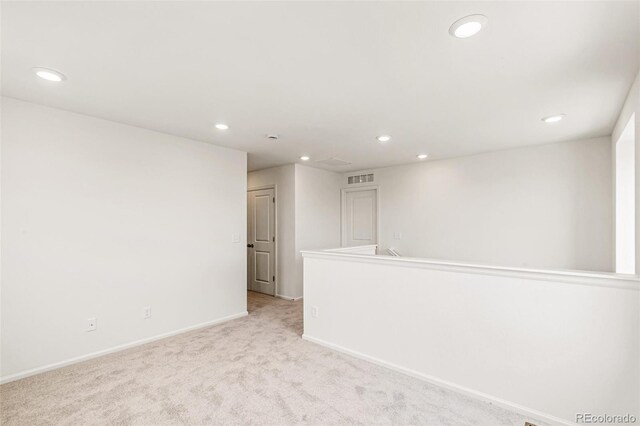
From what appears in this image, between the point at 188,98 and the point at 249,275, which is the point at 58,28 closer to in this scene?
the point at 188,98

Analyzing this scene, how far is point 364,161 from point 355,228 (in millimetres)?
1600

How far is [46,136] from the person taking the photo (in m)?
2.73

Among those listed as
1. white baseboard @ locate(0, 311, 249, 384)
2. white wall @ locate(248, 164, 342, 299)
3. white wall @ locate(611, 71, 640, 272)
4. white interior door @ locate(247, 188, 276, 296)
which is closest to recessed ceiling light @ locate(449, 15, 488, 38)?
white wall @ locate(611, 71, 640, 272)

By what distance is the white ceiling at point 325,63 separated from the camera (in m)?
1.49

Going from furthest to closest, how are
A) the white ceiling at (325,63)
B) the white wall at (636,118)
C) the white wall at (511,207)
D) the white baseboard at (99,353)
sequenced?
the white wall at (511,207) < the white baseboard at (99,353) < the white wall at (636,118) < the white ceiling at (325,63)

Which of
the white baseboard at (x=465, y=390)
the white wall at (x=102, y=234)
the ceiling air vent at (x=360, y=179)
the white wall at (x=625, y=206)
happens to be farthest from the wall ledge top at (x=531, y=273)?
the ceiling air vent at (x=360, y=179)

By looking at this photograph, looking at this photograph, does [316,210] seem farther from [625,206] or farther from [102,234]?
[625,206]

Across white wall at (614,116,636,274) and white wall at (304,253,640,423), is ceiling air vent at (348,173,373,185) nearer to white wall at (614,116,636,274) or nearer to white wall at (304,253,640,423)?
white wall at (304,253,640,423)

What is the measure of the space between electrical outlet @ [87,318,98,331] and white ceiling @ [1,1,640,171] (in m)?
2.07

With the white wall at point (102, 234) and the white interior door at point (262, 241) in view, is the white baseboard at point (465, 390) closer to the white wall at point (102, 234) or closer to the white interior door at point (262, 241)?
the white wall at point (102, 234)

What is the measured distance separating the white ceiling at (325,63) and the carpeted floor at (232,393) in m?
2.42

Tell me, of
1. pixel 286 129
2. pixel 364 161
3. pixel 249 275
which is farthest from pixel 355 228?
pixel 286 129

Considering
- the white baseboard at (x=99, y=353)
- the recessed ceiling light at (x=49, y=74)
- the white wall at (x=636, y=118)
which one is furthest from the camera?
the white baseboard at (x=99, y=353)

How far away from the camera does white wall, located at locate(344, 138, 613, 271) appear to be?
12.2ft
